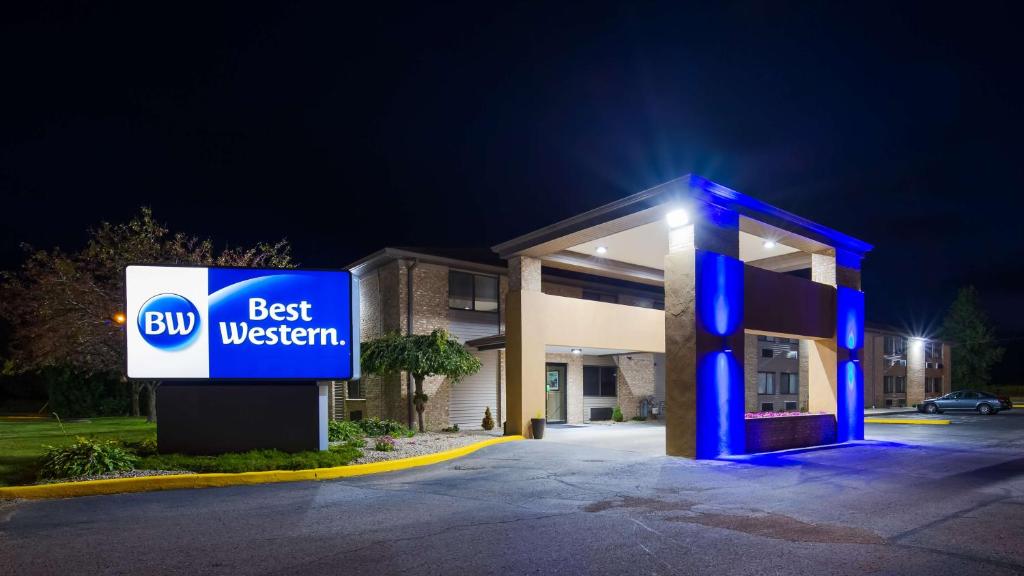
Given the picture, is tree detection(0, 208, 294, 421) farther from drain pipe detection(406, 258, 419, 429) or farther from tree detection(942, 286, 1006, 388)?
tree detection(942, 286, 1006, 388)

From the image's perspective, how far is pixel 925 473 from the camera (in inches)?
486

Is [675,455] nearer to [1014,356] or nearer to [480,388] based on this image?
[480,388]

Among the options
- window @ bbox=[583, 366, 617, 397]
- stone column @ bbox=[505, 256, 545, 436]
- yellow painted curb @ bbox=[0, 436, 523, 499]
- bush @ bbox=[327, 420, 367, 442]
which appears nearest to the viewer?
yellow painted curb @ bbox=[0, 436, 523, 499]

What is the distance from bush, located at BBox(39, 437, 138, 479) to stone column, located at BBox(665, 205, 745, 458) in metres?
11.3

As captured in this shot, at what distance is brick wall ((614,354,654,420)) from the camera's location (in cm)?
2869

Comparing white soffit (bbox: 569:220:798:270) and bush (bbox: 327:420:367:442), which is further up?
white soffit (bbox: 569:220:798:270)

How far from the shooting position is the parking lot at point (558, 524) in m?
6.19

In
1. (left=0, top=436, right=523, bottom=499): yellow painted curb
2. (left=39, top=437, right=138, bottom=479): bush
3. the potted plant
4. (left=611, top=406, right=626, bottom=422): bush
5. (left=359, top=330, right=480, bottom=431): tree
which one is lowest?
(left=611, top=406, right=626, bottom=422): bush

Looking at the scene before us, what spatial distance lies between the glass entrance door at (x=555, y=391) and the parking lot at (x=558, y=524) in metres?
13.7

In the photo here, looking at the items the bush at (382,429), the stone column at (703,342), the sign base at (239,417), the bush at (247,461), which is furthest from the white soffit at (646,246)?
the bush at (247,461)

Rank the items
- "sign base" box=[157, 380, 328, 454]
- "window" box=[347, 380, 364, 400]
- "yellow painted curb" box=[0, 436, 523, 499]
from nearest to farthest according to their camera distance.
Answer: "yellow painted curb" box=[0, 436, 523, 499], "sign base" box=[157, 380, 328, 454], "window" box=[347, 380, 364, 400]

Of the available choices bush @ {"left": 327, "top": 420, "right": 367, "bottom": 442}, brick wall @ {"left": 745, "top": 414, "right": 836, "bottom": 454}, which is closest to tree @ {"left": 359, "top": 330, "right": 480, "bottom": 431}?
bush @ {"left": 327, "top": 420, "right": 367, "bottom": 442}

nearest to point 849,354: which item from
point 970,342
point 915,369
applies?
point 915,369

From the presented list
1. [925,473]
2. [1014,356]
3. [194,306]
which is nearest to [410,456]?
[194,306]
